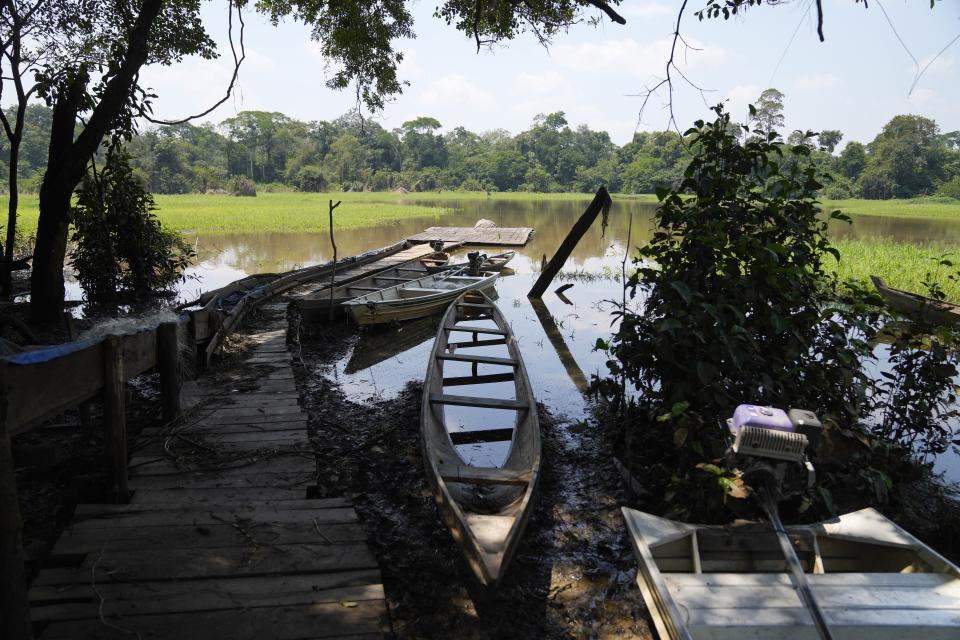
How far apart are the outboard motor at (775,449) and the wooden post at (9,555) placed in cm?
285

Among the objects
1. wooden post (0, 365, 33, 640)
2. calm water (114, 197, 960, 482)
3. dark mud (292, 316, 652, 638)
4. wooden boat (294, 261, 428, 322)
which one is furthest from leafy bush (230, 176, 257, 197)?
wooden post (0, 365, 33, 640)

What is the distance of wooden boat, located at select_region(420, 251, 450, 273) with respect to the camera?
1338 centimetres

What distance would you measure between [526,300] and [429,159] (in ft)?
195

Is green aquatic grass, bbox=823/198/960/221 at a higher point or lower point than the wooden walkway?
higher

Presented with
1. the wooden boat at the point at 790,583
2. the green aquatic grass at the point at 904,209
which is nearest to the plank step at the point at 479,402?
the wooden boat at the point at 790,583

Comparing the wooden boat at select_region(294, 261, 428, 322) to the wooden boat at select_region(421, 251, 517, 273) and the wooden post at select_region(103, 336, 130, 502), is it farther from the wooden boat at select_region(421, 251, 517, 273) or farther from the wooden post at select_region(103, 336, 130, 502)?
the wooden post at select_region(103, 336, 130, 502)

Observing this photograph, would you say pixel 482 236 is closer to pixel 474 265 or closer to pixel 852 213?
pixel 474 265

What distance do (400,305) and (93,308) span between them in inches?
195

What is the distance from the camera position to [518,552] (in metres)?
3.71

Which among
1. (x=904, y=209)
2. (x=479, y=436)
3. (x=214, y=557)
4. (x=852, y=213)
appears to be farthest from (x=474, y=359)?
(x=904, y=209)

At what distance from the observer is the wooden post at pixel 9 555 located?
1987 mm

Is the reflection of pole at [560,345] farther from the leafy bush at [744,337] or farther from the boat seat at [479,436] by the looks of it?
the leafy bush at [744,337]

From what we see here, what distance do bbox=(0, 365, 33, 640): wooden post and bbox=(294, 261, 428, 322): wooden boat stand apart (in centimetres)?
707

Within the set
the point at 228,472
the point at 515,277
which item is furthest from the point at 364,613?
the point at 515,277
